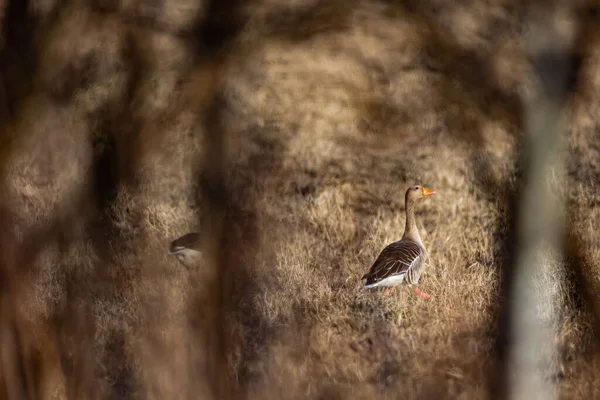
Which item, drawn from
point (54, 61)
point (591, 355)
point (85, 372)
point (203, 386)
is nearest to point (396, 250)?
point (591, 355)

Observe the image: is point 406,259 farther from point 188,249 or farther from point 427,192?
point 188,249

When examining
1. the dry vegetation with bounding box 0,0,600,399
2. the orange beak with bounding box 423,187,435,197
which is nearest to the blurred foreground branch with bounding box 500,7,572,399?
the dry vegetation with bounding box 0,0,600,399

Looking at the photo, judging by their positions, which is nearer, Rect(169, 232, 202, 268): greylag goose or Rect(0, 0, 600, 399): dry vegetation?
Rect(0, 0, 600, 399): dry vegetation

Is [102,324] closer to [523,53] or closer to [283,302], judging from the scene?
[283,302]

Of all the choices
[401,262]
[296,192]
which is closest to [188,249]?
[296,192]

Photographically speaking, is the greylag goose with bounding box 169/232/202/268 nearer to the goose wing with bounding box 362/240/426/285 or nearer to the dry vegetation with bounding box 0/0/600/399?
the dry vegetation with bounding box 0/0/600/399

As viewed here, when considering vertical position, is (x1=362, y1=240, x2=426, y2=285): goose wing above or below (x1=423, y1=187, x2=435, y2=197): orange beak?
below

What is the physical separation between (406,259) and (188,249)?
744mm

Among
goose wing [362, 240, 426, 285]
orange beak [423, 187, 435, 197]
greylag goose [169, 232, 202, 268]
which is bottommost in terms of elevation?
greylag goose [169, 232, 202, 268]

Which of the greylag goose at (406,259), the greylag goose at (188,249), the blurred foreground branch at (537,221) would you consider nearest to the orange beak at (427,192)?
the greylag goose at (406,259)

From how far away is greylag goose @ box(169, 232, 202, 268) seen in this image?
8.86 feet

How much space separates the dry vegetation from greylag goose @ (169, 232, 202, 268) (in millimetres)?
26

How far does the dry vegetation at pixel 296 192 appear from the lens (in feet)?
8.03

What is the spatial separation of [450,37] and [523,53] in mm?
231
